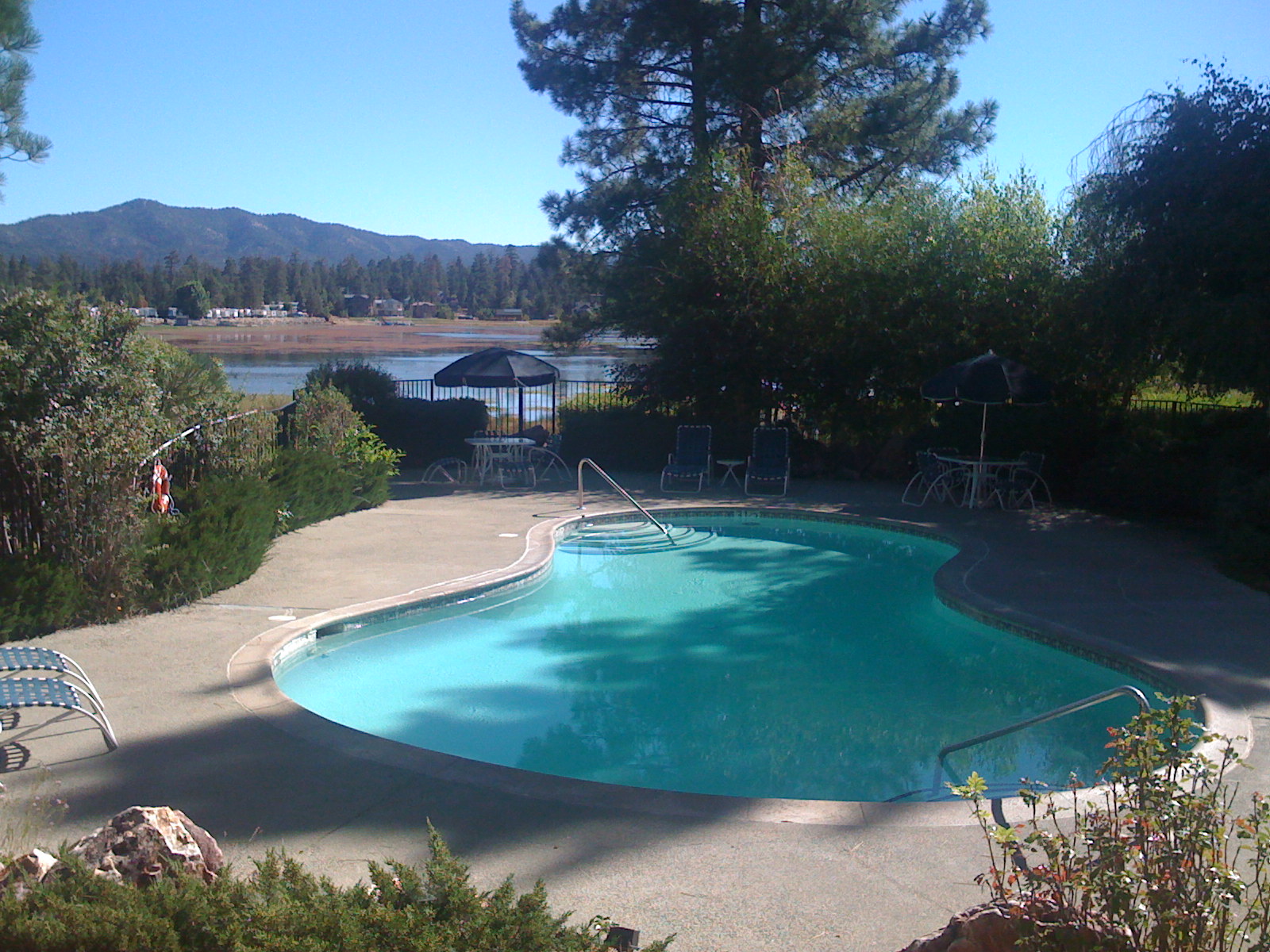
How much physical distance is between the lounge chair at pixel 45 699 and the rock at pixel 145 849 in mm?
1633

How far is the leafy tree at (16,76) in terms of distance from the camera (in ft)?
32.5

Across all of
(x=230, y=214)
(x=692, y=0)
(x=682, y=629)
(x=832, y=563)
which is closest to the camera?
(x=682, y=629)

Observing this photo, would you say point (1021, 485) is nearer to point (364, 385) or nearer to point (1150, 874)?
point (364, 385)

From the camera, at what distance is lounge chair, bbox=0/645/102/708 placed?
499 centimetres

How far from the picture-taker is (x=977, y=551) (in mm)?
10000

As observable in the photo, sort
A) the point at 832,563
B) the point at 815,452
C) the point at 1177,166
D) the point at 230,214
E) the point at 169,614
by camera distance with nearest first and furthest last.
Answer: the point at 169,614 → the point at 1177,166 → the point at 832,563 → the point at 815,452 → the point at 230,214

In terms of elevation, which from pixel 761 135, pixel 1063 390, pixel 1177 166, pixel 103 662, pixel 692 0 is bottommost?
pixel 103 662

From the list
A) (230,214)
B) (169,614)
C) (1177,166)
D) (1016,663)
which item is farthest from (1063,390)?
(230,214)

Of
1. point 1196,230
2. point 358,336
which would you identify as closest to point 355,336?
point 358,336

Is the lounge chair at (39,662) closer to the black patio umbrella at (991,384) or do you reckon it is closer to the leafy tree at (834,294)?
the black patio umbrella at (991,384)

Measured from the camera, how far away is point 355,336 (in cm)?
5266

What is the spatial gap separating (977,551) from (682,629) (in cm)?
329

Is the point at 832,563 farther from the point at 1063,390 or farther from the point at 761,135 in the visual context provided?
the point at 761,135


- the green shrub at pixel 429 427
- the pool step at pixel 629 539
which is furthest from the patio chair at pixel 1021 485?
the green shrub at pixel 429 427
